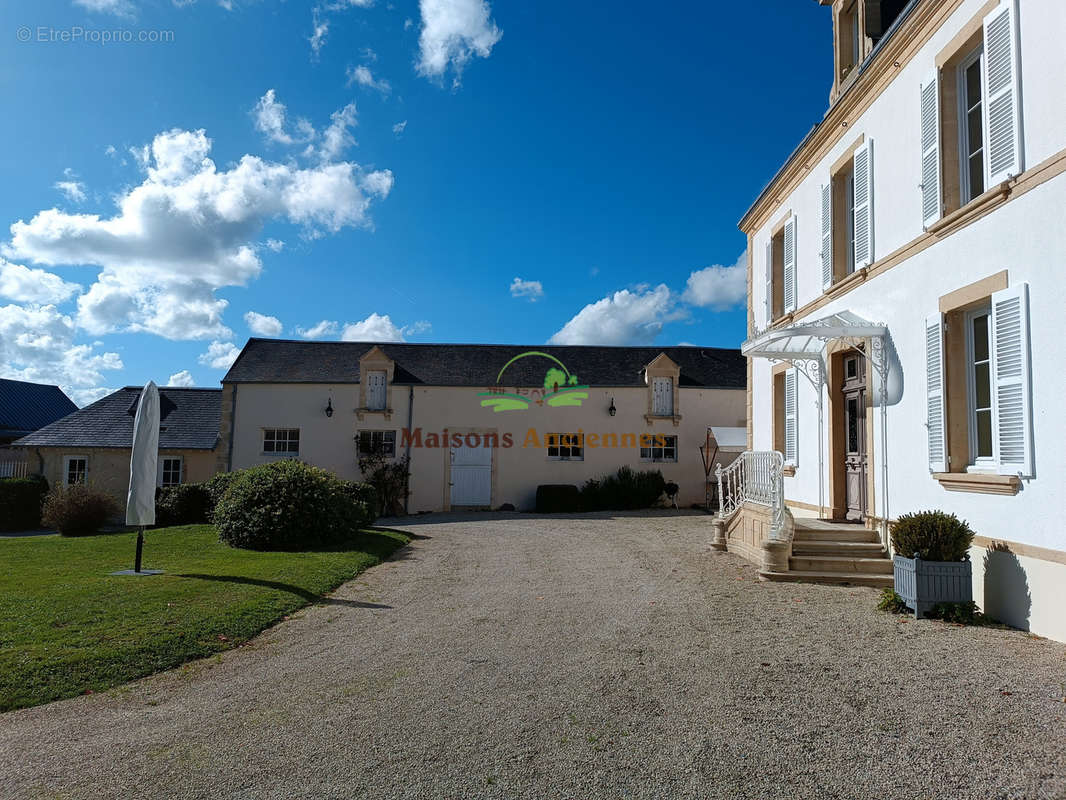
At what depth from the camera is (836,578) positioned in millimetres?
7898

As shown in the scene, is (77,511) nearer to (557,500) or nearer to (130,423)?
(130,423)

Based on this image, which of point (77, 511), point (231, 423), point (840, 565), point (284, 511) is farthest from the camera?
point (231, 423)

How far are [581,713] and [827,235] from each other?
8239mm

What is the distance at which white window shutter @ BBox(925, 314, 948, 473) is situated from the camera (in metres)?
6.99

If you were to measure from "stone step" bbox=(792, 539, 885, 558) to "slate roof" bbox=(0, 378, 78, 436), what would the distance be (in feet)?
109

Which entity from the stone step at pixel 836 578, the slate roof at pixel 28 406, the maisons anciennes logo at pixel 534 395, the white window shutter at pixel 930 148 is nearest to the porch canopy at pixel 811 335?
the white window shutter at pixel 930 148

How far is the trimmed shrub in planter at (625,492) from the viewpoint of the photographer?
20.1 metres

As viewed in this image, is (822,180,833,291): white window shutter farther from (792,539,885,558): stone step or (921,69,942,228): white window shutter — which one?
(792,539,885,558): stone step

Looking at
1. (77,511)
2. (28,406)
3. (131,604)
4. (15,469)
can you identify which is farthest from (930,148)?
(28,406)

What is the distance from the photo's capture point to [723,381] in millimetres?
21594

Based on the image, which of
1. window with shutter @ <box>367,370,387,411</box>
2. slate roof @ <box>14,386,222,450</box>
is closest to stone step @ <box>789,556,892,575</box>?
window with shutter @ <box>367,370,387,411</box>

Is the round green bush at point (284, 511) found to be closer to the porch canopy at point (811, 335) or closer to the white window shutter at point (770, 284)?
the porch canopy at point (811, 335)

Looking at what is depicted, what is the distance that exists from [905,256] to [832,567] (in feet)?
11.9

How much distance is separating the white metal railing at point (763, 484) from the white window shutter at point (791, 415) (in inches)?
31.4
